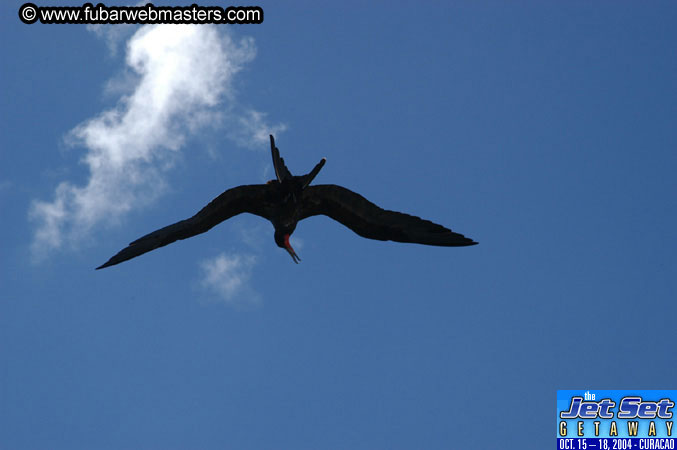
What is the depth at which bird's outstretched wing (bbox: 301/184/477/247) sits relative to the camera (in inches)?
618

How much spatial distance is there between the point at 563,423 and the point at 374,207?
21.4 ft

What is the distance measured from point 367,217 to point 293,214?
70.4 inches

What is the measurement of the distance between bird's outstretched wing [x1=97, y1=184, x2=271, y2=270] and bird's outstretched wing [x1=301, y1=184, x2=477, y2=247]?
1080 millimetres

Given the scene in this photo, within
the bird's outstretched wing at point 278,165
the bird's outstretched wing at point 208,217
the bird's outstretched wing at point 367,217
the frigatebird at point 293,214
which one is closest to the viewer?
the bird's outstretched wing at point 278,165

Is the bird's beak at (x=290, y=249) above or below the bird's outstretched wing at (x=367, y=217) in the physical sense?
below

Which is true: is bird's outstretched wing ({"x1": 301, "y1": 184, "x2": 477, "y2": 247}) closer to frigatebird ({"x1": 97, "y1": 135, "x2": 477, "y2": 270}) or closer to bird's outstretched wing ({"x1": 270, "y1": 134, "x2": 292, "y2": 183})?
frigatebird ({"x1": 97, "y1": 135, "x2": 477, "y2": 270})

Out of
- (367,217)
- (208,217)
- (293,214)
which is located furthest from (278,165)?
(367,217)

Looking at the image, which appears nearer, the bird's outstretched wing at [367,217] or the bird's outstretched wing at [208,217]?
the bird's outstretched wing at [208,217]

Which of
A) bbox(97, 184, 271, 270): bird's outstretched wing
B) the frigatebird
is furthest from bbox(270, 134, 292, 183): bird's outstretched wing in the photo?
bbox(97, 184, 271, 270): bird's outstretched wing

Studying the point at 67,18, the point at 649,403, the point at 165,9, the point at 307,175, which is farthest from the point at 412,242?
the point at 67,18

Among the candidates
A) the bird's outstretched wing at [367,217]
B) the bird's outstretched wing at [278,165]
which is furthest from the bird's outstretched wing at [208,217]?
the bird's outstretched wing at [367,217]

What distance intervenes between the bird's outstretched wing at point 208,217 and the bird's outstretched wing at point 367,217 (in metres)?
1.08

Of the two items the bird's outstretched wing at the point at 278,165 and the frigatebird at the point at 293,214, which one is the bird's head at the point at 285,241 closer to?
the frigatebird at the point at 293,214

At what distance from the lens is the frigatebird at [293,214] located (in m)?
14.9
